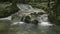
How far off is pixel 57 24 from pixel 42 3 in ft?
33.9

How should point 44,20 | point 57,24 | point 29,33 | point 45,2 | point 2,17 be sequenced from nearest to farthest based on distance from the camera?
point 29,33 → point 57,24 → point 44,20 → point 2,17 → point 45,2

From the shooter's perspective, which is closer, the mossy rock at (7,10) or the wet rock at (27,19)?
the wet rock at (27,19)

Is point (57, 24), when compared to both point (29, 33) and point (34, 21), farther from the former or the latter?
point (29, 33)

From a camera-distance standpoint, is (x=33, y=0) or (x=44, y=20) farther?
(x=33, y=0)

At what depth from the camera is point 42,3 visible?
26.5 metres

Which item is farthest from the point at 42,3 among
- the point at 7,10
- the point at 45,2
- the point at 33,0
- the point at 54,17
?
the point at 54,17

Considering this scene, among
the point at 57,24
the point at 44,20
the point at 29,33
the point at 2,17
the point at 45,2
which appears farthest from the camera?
the point at 45,2

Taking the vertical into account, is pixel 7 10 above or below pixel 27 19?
above

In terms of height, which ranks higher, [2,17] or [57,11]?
[57,11]

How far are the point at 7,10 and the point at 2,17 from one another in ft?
4.14

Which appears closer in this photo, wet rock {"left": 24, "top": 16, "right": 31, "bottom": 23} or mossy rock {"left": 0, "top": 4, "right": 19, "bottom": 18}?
wet rock {"left": 24, "top": 16, "right": 31, "bottom": 23}

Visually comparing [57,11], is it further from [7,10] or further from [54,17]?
[7,10]

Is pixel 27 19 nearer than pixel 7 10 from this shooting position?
Yes

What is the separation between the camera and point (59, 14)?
55.2 ft
